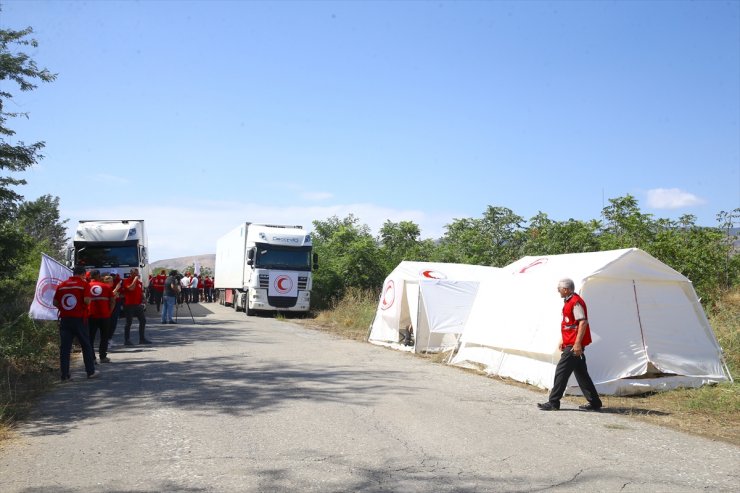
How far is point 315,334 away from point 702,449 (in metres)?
14.3

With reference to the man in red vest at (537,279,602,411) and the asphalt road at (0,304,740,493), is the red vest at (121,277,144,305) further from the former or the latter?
the man in red vest at (537,279,602,411)

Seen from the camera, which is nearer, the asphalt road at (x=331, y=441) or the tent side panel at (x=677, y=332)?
the asphalt road at (x=331, y=441)

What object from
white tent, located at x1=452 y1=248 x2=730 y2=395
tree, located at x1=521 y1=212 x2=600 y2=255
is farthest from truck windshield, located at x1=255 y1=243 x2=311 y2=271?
white tent, located at x1=452 y1=248 x2=730 y2=395

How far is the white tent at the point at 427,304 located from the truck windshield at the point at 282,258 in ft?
30.5

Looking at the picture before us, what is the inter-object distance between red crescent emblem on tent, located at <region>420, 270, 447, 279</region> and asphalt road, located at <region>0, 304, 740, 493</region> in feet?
19.6

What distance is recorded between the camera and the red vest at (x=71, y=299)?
1023 centimetres

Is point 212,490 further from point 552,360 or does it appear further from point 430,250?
point 430,250

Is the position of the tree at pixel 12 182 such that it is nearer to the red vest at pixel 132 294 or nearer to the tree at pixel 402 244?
the red vest at pixel 132 294

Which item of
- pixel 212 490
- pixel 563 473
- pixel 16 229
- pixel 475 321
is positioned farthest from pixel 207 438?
pixel 16 229

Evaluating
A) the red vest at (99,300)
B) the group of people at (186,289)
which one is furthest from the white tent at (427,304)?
the group of people at (186,289)

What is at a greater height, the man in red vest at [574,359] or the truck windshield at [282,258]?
the truck windshield at [282,258]

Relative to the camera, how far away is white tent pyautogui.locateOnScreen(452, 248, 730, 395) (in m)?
10.2

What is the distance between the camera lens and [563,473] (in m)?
5.64

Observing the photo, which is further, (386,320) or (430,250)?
(430,250)
